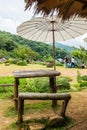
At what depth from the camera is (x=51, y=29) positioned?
8.22 m

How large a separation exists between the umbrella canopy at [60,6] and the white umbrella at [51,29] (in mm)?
2362

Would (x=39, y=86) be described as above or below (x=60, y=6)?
below

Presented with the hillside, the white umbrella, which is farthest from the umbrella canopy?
the hillside

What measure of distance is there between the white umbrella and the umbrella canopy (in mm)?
2362

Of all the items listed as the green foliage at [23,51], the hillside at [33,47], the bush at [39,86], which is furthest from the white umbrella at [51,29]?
the hillside at [33,47]

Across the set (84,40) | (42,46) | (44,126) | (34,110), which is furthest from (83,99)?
(42,46)

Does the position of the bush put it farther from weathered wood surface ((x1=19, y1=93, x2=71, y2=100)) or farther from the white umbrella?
weathered wood surface ((x1=19, y1=93, x2=71, y2=100))

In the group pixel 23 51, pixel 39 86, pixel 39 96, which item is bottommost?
pixel 23 51

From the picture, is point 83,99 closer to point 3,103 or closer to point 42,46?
point 3,103

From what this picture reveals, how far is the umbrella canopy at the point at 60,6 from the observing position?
4.88 m

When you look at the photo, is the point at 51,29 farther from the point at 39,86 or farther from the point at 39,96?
the point at 39,96

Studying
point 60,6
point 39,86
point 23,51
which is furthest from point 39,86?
point 23,51

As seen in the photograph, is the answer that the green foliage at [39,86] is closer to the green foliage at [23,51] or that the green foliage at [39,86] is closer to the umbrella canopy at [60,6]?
the umbrella canopy at [60,6]

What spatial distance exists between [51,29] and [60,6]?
3.22 m
